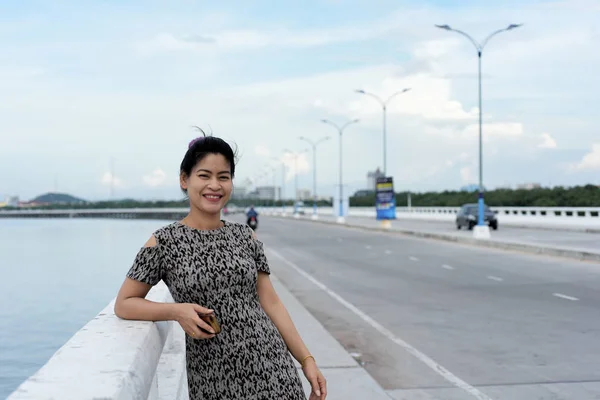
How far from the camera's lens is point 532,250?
2694 cm

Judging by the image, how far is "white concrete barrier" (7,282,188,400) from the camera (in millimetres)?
2466

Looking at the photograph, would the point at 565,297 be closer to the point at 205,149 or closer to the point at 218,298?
the point at 205,149

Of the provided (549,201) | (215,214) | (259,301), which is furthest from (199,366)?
(549,201)

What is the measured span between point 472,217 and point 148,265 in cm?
4707

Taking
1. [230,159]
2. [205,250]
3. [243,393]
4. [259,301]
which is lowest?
[243,393]

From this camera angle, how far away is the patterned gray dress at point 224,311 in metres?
3.22

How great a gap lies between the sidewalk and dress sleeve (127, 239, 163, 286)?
3.78m

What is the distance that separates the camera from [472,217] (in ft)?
162

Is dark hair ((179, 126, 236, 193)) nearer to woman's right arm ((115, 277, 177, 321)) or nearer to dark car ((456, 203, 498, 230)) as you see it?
woman's right arm ((115, 277, 177, 321))

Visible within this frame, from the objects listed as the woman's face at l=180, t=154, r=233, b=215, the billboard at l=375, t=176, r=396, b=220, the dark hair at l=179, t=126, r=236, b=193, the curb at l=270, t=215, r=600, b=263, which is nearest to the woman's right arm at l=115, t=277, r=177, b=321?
the woman's face at l=180, t=154, r=233, b=215

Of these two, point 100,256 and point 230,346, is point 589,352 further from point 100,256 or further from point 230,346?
point 100,256

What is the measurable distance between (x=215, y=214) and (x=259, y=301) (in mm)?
401

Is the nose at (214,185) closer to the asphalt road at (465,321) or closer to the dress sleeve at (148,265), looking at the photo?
the dress sleeve at (148,265)

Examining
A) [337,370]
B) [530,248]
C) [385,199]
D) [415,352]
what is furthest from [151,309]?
[385,199]
